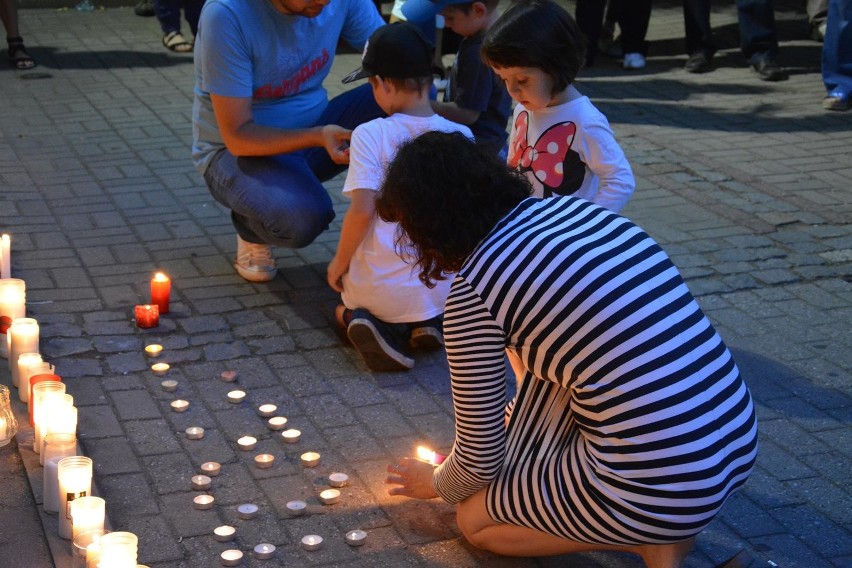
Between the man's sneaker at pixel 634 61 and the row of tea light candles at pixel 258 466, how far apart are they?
19.2ft

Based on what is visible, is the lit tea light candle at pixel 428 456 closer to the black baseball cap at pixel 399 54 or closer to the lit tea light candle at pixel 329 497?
the lit tea light candle at pixel 329 497

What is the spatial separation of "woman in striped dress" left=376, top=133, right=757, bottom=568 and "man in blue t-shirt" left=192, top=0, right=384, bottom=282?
1.78 m

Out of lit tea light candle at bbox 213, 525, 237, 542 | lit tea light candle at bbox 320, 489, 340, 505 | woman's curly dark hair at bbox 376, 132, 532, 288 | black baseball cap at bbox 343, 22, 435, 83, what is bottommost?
lit tea light candle at bbox 320, 489, 340, 505

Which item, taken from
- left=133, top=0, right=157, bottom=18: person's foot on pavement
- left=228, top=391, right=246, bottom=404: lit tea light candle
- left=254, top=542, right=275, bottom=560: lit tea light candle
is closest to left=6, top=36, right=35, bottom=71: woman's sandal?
left=133, top=0, right=157, bottom=18: person's foot on pavement

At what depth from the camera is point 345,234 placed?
431 cm

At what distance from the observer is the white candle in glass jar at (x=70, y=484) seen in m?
3.07

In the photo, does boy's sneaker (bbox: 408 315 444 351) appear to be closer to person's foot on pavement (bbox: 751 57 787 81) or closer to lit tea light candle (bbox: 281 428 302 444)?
lit tea light candle (bbox: 281 428 302 444)

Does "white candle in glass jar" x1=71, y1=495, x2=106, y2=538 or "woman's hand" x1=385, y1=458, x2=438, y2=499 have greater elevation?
"white candle in glass jar" x1=71, y1=495, x2=106, y2=538

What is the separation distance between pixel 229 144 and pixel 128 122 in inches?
111

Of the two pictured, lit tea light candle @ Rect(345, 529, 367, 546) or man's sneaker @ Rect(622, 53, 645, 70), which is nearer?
lit tea light candle @ Rect(345, 529, 367, 546)

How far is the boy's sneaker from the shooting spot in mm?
4359

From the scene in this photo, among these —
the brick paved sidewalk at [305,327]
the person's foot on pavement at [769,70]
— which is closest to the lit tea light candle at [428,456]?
the brick paved sidewalk at [305,327]

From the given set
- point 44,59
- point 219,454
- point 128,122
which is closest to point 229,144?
point 219,454

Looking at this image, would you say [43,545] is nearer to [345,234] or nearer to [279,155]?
[345,234]
